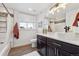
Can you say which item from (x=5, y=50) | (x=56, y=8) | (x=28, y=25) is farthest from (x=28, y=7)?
(x=5, y=50)

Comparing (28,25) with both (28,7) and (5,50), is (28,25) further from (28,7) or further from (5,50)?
(5,50)

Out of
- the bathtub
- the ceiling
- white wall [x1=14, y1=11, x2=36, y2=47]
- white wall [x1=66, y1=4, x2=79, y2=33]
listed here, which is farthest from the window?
white wall [x1=66, y1=4, x2=79, y2=33]

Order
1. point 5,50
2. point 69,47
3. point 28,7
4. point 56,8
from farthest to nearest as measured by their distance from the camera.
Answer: point 56,8
point 5,50
point 28,7
point 69,47

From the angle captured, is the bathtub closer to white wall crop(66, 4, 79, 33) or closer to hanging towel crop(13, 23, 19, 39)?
hanging towel crop(13, 23, 19, 39)

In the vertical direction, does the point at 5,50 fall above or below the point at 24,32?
below

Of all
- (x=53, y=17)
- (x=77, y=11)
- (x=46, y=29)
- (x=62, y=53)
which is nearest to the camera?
(x=62, y=53)

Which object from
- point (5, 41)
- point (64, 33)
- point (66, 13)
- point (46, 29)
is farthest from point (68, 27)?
point (5, 41)

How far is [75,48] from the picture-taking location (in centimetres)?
110

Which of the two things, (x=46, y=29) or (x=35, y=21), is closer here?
(x=35, y=21)

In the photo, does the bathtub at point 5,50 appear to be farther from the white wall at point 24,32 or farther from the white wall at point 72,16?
the white wall at point 72,16

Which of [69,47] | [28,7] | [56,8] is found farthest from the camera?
[56,8]

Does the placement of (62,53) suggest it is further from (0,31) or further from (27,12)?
(0,31)

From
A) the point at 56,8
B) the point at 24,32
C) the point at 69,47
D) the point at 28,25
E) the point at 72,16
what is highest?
the point at 56,8

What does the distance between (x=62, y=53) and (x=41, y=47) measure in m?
1.17
